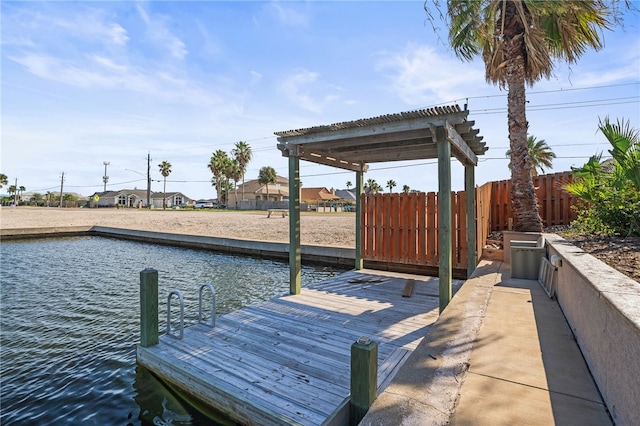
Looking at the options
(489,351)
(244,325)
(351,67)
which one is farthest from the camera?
(351,67)

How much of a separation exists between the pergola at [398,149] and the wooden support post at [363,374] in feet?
8.52

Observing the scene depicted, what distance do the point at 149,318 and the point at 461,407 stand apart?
129 inches

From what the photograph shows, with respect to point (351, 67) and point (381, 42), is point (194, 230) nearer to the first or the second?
point (351, 67)

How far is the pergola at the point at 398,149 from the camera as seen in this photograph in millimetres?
4207

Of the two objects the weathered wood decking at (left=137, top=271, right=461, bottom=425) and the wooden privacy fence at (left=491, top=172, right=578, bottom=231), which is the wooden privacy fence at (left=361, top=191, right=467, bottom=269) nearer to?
the weathered wood decking at (left=137, top=271, right=461, bottom=425)

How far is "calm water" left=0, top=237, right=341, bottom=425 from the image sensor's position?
124 inches

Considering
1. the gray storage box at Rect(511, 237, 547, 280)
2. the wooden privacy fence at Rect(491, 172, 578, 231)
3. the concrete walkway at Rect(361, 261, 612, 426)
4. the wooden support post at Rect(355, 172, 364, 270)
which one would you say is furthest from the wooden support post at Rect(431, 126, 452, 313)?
the wooden privacy fence at Rect(491, 172, 578, 231)

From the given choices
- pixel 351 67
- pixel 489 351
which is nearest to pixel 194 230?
pixel 351 67

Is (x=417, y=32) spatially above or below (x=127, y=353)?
above

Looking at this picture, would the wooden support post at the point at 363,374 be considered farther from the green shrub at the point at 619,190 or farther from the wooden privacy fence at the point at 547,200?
the wooden privacy fence at the point at 547,200

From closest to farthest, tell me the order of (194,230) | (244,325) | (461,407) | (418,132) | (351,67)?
(461,407) → (244,325) → (418,132) → (351,67) → (194,230)

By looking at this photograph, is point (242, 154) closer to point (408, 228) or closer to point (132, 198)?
point (132, 198)

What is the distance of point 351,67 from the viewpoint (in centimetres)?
876

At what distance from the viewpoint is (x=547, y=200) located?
8578 mm
